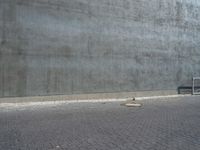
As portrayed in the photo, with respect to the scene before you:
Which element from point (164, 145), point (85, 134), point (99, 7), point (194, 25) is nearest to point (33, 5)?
point (99, 7)

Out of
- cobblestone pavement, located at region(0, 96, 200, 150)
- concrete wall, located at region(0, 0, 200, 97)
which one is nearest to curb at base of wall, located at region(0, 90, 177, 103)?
concrete wall, located at region(0, 0, 200, 97)

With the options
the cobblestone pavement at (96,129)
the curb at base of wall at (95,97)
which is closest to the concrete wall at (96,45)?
the curb at base of wall at (95,97)

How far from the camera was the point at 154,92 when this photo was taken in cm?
1977

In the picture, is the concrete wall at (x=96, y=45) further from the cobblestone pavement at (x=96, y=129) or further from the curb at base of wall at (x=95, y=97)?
the cobblestone pavement at (x=96, y=129)

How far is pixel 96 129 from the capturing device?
9.34 metres

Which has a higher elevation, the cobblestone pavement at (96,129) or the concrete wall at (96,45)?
the concrete wall at (96,45)

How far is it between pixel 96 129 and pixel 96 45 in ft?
27.1

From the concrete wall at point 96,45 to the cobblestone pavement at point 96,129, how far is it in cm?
212

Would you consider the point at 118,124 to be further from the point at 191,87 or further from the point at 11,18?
the point at 191,87

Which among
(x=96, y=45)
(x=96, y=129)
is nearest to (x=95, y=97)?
(x=96, y=45)

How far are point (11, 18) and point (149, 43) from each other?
7820 millimetres

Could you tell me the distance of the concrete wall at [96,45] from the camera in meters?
14.6

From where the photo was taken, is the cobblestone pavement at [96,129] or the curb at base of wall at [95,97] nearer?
the cobblestone pavement at [96,129]

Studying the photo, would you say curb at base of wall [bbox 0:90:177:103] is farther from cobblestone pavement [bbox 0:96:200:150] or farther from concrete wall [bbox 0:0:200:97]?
cobblestone pavement [bbox 0:96:200:150]
